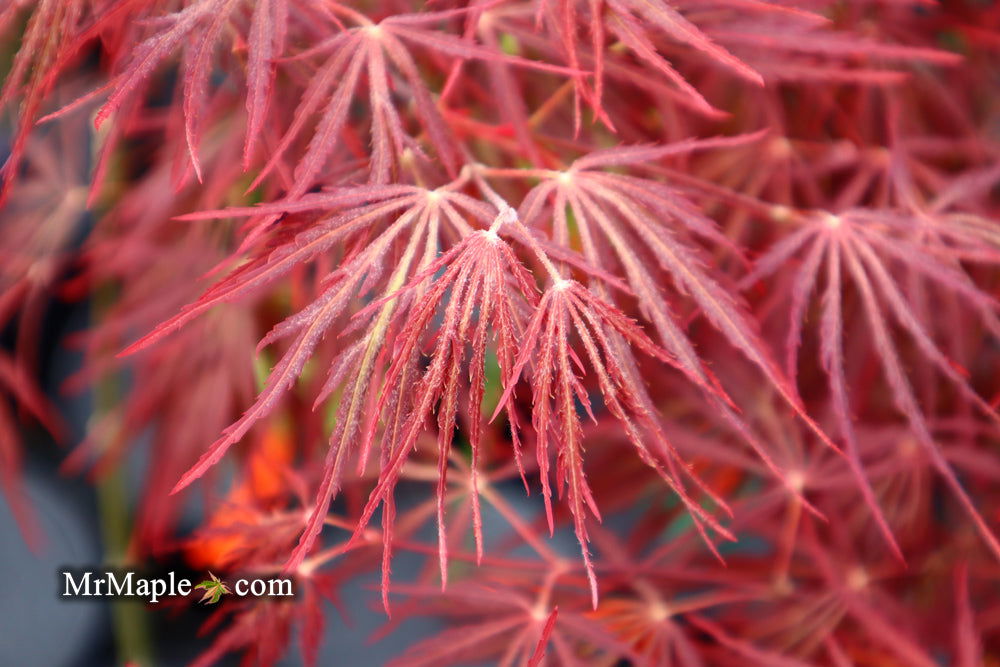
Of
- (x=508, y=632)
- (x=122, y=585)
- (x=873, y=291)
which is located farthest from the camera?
(x=122, y=585)

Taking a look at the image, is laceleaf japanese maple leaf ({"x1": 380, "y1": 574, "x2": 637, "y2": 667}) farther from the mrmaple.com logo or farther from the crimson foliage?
the mrmaple.com logo

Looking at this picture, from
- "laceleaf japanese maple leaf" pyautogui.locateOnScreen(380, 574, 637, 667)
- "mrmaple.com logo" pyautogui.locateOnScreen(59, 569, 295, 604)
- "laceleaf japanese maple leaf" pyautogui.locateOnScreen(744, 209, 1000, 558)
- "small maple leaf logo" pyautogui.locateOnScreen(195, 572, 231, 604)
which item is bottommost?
"mrmaple.com logo" pyautogui.locateOnScreen(59, 569, 295, 604)

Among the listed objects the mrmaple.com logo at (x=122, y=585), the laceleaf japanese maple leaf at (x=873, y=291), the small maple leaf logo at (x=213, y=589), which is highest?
the laceleaf japanese maple leaf at (x=873, y=291)

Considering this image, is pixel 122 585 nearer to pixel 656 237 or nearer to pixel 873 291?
pixel 656 237

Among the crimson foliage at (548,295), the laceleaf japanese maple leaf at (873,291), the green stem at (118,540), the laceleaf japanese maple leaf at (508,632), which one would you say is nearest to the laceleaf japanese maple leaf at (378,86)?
the crimson foliage at (548,295)

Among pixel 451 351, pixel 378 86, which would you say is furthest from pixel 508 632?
pixel 378 86

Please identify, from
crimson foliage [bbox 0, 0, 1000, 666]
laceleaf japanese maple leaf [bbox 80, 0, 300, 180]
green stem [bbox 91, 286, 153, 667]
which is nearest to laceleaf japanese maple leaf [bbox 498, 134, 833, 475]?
crimson foliage [bbox 0, 0, 1000, 666]

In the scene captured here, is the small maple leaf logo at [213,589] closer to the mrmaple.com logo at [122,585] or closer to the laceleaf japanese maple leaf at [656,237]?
the mrmaple.com logo at [122,585]

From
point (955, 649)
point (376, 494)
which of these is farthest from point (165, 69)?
point (955, 649)
